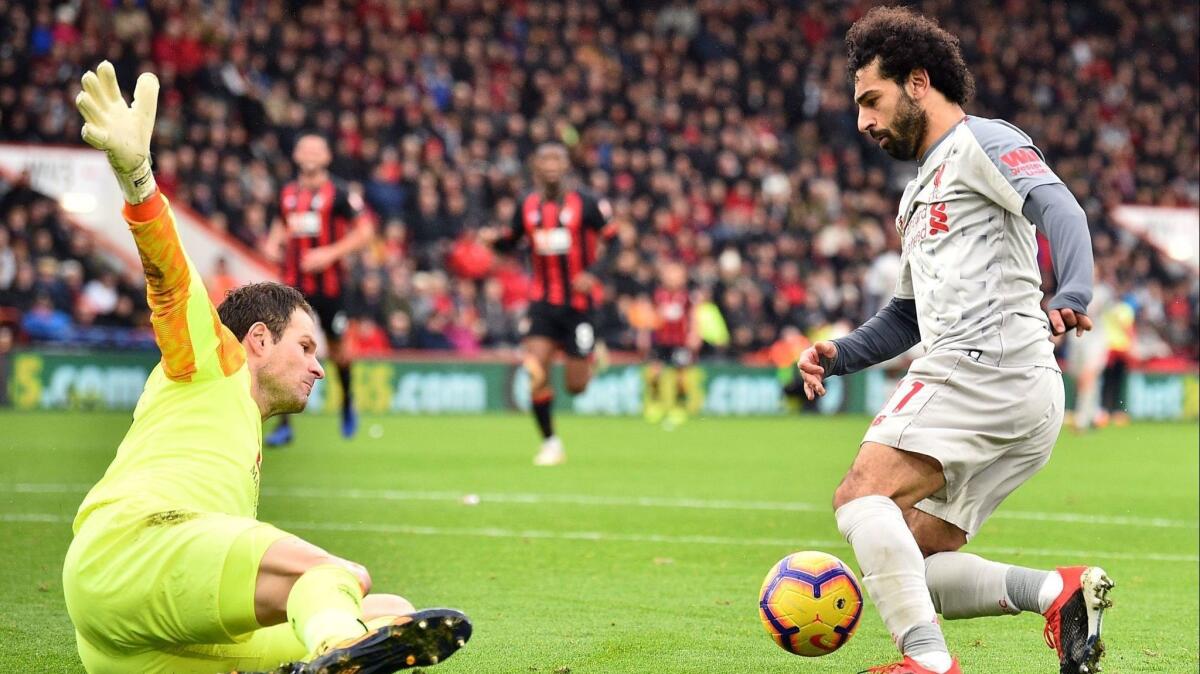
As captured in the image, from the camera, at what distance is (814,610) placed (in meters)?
4.80

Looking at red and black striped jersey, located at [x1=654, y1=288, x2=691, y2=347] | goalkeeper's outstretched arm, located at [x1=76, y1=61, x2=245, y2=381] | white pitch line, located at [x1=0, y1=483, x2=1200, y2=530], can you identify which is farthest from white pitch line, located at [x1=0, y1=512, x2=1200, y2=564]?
red and black striped jersey, located at [x1=654, y1=288, x2=691, y2=347]

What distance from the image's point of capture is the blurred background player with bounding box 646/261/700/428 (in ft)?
73.7

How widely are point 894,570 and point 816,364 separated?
825mm

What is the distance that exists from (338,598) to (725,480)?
885cm

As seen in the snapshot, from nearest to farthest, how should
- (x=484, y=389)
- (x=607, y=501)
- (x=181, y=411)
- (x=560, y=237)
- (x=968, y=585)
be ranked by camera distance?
(x=181, y=411) < (x=968, y=585) < (x=607, y=501) < (x=560, y=237) < (x=484, y=389)

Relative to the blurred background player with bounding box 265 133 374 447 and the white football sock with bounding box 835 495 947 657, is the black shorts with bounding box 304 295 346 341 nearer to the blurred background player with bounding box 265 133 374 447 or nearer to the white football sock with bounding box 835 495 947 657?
the blurred background player with bounding box 265 133 374 447

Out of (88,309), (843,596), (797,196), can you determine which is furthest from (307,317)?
(797,196)

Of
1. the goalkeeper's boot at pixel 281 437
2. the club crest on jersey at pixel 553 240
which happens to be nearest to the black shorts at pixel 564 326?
the club crest on jersey at pixel 553 240

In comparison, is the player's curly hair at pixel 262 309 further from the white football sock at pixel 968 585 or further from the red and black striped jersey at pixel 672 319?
the red and black striped jersey at pixel 672 319

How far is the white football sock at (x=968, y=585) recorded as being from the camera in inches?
187

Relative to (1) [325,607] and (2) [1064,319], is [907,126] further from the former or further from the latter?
(1) [325,607]

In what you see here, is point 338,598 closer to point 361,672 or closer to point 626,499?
point 361,672

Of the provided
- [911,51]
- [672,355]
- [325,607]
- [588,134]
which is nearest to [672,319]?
[672,355]

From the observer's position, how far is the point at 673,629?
5883mm
